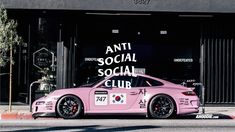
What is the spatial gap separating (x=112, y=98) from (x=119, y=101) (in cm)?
21

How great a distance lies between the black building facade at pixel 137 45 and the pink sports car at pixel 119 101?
11.6 feet

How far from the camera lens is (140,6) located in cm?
1897

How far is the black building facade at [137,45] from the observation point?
65.3 ft

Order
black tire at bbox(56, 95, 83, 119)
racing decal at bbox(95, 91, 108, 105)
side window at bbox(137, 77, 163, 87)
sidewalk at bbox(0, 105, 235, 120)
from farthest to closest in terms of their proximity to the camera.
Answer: sidewalk at bbox(0, 105, 235, 120) < side window at bbox(137, 77, 163, 87) < racing decal at bbox(95, 91, 108, 105) < black tire at bbox(56, 95, 83, 119)

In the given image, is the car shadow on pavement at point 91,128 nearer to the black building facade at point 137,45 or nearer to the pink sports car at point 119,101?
the pink sports car at point 119,101

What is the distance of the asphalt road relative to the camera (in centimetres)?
1404

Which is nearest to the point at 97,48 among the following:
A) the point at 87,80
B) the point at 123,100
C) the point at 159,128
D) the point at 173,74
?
the point at 87,80

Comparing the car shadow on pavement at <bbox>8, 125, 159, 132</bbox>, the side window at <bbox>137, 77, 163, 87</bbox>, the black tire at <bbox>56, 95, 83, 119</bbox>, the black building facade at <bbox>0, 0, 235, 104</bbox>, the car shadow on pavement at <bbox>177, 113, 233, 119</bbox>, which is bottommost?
the car shadow on pavement at <bbox>8, 125, 159, 132</bbox>

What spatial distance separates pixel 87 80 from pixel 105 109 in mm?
3774

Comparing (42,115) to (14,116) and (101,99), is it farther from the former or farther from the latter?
(101,99)

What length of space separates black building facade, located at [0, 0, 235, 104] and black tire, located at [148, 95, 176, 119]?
12.6 feet

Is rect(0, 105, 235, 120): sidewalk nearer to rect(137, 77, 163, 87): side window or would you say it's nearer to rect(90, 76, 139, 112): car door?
rect(137, 77, 163, 87): side window

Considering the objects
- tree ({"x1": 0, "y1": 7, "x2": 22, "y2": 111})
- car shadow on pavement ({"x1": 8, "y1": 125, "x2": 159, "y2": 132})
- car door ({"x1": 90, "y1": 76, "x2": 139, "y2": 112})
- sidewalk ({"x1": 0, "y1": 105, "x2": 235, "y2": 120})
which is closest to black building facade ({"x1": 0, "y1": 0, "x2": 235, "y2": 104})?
sidewalk ({"x1": 0, "y1": 105, "x2": 235, "y2": 120})

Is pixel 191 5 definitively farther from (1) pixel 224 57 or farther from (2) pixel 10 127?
(2) pixel 10 127
